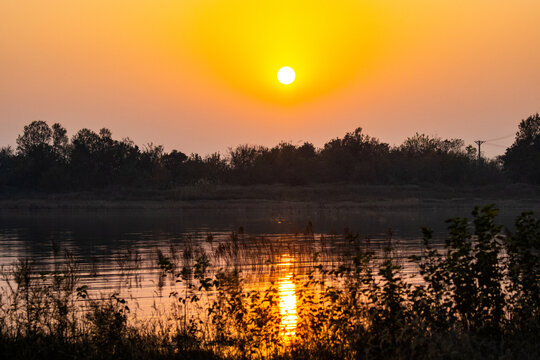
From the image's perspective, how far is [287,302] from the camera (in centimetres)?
2244

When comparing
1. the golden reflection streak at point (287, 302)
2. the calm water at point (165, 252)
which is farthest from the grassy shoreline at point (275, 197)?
the golden reflection streak at point (287, 302)

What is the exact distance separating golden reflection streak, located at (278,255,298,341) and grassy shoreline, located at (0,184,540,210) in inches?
3157

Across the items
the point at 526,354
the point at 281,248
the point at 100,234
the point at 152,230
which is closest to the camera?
the point at 526,354

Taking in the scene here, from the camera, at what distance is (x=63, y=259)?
36938 mm

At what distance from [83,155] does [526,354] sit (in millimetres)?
140973

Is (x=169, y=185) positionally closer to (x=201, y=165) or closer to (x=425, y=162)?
(x=201, y=165)

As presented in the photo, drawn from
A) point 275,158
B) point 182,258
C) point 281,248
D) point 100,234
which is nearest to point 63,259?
point 182,258

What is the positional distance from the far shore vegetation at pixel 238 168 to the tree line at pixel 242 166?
0.71ft

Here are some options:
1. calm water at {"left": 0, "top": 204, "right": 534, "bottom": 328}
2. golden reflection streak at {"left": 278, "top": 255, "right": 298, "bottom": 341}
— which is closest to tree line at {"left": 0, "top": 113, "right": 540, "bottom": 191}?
calm water at {"left": 0, "top": 204, "right": 534, "bottom": 328}

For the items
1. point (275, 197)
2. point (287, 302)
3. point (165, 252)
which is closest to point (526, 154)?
point (275, 197)

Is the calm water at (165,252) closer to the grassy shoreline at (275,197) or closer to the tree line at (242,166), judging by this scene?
the grassy shoreline at (275,197)

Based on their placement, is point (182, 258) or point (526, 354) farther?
point (182, 258)

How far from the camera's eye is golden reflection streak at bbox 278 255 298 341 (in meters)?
16.3

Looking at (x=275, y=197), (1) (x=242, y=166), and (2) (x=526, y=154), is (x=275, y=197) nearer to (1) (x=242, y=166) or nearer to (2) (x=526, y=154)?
(1) (x=242, y=166)
